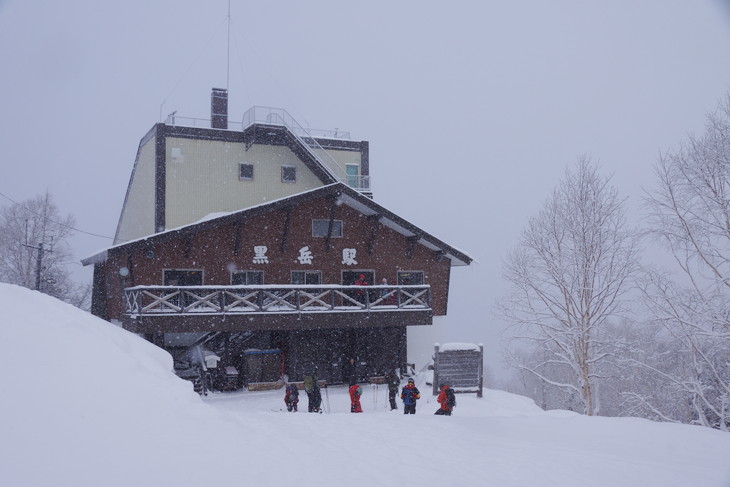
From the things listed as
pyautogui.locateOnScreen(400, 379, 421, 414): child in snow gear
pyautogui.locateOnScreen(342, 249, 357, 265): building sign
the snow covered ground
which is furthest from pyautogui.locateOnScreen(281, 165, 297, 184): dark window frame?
the snow covered ground

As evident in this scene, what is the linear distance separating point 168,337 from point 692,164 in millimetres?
20534

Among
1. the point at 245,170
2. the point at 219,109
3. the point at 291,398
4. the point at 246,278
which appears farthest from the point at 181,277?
the point at 219,109

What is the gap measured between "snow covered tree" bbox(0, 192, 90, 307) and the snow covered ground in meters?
31.4

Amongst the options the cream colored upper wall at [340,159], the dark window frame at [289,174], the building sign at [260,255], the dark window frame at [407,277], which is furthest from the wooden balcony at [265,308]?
the cream colored upper wall at [340,159]

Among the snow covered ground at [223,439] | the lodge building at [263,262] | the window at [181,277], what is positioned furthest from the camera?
the window at [181,277]

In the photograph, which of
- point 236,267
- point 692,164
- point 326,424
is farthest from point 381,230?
point 326,424

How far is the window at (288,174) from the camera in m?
28.9

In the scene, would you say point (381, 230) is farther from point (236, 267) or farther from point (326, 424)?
point (326, 424)

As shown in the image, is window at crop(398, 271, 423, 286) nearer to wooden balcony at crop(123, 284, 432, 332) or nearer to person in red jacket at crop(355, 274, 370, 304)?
wooden balcony at crop(123, 284, 432, 332)

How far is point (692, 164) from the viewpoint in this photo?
61.2ft

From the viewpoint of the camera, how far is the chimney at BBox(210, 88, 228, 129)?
96.2ft

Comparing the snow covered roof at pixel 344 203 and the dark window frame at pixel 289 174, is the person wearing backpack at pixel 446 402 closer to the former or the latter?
the snow covered roof at pixel 344 203

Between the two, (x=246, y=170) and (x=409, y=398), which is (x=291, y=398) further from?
(x=246, y=170)

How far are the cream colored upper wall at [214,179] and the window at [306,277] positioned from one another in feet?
17.8
